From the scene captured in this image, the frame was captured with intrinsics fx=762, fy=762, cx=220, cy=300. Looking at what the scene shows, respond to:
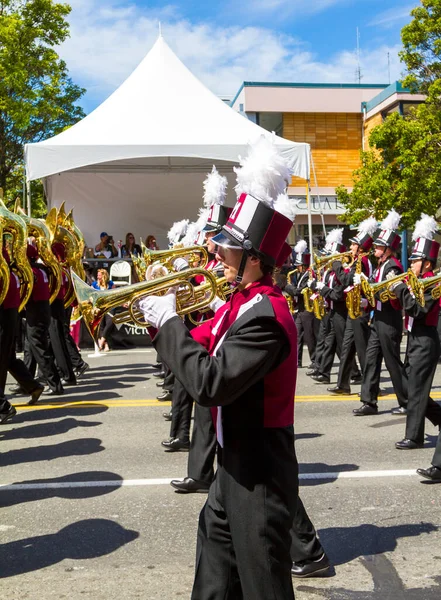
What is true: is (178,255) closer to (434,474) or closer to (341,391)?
(434,474)

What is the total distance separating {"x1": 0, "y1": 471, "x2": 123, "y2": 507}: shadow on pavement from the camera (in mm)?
5561

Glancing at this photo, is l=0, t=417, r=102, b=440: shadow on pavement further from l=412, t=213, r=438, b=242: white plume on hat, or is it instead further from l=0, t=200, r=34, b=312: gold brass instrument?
l=412, t=213, r=438, b=242: white plume on hat

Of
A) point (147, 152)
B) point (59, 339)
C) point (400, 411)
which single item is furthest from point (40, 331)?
point (147, 152)

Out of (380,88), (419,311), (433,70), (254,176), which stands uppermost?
(380,88)

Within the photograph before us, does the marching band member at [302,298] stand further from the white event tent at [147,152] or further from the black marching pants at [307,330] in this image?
the white event tent at [147,152]

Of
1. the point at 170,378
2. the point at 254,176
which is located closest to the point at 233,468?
the point at 254,176

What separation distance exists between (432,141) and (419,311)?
1301 cm

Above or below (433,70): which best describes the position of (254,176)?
below

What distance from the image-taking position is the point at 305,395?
9.84m

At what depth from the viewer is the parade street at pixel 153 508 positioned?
407 cm

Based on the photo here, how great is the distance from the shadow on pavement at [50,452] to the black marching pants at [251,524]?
4.12 m

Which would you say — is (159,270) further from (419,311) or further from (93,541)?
(419,311)

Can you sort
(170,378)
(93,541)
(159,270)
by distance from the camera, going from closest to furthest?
(159,270), (93,541), (170,378)

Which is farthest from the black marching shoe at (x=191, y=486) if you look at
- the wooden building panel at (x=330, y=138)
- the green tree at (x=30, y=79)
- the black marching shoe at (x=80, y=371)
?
the wooden building panel at (x=330, y=138)
